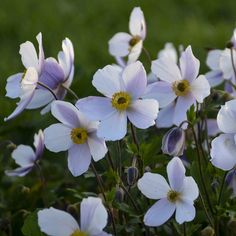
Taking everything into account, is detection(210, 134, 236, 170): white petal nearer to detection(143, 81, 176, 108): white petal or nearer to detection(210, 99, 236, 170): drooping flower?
detection(210, 99, 236, 170): drooping flower

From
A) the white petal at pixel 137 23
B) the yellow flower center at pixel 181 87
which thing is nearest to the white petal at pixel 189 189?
the yellow flower center at pixel 181 87

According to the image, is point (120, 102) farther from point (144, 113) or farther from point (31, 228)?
point (31, 228)

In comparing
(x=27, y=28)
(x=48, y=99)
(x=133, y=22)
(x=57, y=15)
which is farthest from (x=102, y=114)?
(x=57, y=15)

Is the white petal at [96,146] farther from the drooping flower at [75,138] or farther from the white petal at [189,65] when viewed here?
the white petal at [189,65]

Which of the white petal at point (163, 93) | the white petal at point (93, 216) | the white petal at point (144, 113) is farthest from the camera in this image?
the white petal at point (163, 93)

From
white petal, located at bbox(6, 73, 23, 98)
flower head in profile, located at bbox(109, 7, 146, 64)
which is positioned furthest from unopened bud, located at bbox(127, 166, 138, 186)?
flower head in profile, located at bbox(109, 7, 146, 64)

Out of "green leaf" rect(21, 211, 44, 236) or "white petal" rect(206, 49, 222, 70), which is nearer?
"green leaf" rect(21, 211, 44, 236)

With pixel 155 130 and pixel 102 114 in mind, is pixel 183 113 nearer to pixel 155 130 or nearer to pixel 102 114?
pixel 102 114
